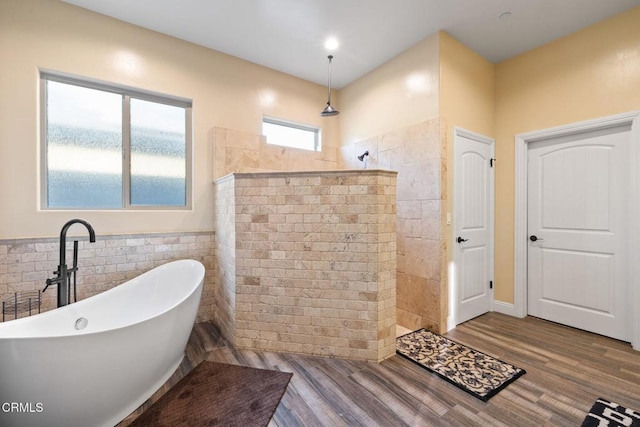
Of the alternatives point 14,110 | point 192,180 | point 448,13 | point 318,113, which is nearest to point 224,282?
point 192,180

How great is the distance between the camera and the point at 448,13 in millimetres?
2523

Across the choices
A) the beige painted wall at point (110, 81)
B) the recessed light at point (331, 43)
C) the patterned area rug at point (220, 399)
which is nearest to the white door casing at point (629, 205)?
the recessed light at point (331, 43)

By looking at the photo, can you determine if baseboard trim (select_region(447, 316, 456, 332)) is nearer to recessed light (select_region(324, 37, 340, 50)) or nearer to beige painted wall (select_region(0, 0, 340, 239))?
beige painted wall (select_region(0, 0, 340, 239))

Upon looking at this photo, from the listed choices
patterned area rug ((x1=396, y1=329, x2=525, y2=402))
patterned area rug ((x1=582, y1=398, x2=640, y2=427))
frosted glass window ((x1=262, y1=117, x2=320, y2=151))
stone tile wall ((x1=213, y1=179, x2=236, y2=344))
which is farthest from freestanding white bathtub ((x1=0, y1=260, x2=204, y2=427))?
patterned area rug ((x1=582, y1=398, x2=640, y2=427))

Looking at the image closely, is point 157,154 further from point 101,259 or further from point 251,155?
point 101,259

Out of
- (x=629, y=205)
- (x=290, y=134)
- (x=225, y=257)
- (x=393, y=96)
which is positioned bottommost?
(x=225, y=257)

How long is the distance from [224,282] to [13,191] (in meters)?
1.87

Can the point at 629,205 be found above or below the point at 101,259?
above

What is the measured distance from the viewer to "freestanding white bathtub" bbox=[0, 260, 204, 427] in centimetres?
130

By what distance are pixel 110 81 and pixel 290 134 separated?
2042 mm

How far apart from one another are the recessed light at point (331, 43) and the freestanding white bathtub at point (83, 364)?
2.83m

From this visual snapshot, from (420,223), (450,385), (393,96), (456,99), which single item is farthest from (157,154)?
(450,385)

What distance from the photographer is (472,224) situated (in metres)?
3.14

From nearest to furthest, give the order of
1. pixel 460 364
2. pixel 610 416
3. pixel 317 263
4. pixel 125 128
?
pixel 610 416 < pixel 460 364 < pixel 317 263 < pixel 125 128
